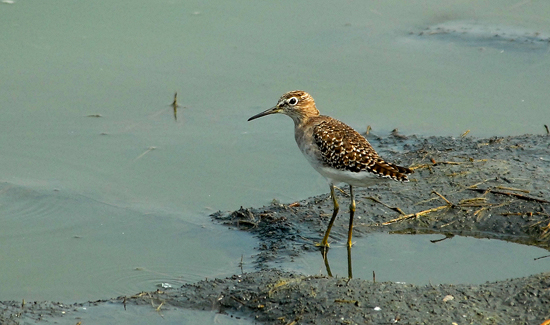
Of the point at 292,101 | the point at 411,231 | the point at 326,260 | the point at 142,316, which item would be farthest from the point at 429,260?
the point at 142,316

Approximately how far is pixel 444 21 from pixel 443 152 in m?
4.54

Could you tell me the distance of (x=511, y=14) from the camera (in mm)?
13289

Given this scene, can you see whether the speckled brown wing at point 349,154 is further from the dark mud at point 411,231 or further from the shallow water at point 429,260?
the dark mud at point 411,231

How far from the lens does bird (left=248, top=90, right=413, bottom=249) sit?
711cm

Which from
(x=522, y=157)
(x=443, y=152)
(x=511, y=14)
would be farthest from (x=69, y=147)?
(x=511, y=14)

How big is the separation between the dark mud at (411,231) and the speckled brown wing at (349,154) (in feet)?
3.37

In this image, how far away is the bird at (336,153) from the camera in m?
7.11

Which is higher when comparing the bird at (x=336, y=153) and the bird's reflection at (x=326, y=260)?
the bird at (x=336, y=153)

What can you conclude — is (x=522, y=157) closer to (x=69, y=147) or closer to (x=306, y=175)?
(x=306, y=175)

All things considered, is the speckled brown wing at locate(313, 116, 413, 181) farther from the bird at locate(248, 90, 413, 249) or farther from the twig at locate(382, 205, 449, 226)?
the twig at locate(382, 205, 449, 226)

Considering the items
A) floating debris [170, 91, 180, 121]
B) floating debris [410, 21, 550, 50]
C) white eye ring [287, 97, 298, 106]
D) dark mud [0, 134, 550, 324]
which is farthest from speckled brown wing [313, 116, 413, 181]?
floating debris [410, 21, 550, 50]

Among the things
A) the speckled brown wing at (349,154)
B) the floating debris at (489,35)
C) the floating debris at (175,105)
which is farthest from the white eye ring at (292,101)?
the floating debris at (489,35)

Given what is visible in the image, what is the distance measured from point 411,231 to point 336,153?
1.38 m

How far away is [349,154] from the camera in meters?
7.23
